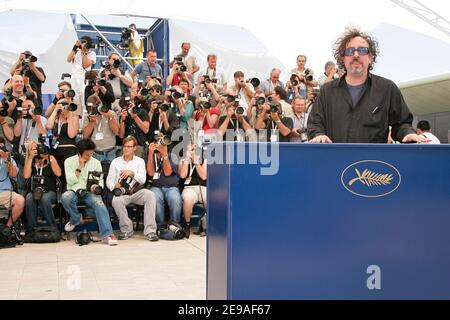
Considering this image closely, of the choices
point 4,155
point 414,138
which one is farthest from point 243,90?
point 414,138

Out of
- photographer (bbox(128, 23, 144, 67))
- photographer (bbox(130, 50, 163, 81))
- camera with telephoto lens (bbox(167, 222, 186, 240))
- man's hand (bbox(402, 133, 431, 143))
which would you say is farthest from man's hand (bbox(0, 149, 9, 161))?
man's hand (bbox(402, 133, 431, 143))

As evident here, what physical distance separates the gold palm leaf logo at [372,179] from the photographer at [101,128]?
5.63 m

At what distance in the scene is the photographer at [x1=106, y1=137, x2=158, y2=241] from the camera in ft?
23.7

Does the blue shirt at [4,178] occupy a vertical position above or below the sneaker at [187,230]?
above

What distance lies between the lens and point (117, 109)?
816 centimetres

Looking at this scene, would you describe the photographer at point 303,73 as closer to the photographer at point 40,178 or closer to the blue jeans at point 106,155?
the blue jeans at point 106,155

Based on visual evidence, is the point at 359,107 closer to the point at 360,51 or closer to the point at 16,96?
the point at 360,51

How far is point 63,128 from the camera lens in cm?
748

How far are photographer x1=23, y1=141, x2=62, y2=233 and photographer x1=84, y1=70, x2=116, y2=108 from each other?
1138 mm

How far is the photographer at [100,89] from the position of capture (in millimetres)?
7801

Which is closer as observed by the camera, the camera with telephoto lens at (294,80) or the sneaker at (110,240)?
the sneaker at (110,240)

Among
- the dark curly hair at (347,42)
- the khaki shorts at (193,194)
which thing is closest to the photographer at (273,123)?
the khaki shorts at (193,194)

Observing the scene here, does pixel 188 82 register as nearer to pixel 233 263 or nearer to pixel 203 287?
pixel 203 287

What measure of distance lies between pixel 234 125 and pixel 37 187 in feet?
9.17
